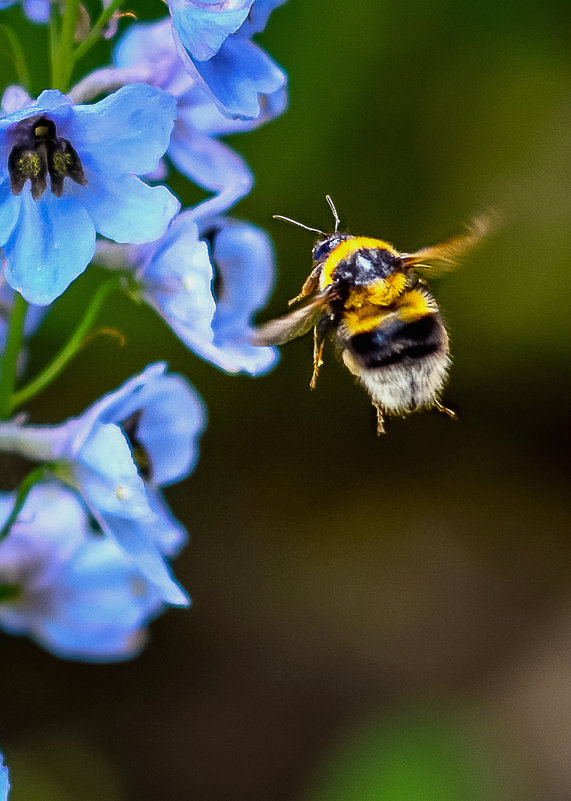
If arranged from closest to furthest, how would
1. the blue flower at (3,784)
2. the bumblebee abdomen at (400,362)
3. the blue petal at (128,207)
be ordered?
1. the blue flower at (3,784)
2. the blue petal at (128,207)
3. the bumblebee abdomen at (400,362)

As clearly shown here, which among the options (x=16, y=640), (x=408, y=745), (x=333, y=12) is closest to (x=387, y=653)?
(x=408, y=745)

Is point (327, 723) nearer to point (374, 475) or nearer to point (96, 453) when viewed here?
point (374, 475)

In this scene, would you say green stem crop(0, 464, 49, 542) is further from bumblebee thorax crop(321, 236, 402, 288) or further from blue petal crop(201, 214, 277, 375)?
bumblebee thorax crop(321, 236, 402, 288)

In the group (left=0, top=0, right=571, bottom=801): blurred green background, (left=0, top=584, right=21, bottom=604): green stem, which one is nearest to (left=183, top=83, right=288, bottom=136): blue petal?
(left=0, top=584, right=21, bottom=604): green stem

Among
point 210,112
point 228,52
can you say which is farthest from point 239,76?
point 210,112

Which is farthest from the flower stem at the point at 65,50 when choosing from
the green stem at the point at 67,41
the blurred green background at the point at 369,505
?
the blurred green background at the point at 369,505

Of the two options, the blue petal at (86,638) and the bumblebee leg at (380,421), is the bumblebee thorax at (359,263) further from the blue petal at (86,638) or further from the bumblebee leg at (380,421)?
the blue petal at (86,638)
